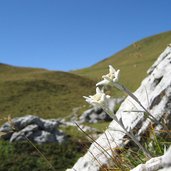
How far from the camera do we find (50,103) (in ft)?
162

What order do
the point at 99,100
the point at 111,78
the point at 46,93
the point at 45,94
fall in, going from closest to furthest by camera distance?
the point at 99,100, the point at 111,78, the point at 45,94, the point at 46,93

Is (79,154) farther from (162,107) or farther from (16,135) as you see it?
(162,107)

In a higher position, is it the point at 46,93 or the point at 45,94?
the point at 46,93

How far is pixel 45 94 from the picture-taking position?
55.6m

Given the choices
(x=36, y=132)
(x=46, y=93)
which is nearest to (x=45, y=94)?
(x=46, y=93)

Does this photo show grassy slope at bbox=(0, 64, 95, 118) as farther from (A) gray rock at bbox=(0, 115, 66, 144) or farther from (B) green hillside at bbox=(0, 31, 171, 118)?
(A) gray rock at bbox=(0, 115, 66, 144)

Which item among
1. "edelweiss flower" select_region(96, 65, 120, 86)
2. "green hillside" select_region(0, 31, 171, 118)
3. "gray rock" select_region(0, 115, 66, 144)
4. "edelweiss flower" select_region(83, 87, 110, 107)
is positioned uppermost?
"green hillside" select_region(0, 31, 171, 118)

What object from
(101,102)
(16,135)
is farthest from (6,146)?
(101,102)

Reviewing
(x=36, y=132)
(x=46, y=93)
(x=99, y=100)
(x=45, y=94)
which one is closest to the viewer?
(x=99, y=100)

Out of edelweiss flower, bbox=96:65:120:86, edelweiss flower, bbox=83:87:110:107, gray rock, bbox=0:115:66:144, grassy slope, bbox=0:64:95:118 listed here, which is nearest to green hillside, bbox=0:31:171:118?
grassy slope, bbox=0:64:95:118

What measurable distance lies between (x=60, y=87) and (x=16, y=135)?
1623 inches

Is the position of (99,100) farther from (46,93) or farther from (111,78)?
(46,93)

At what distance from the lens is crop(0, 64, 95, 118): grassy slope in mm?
45406

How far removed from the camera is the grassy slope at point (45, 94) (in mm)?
45406
